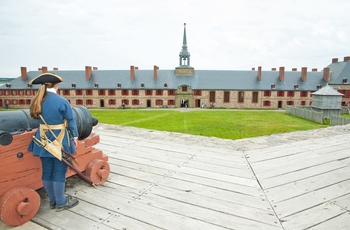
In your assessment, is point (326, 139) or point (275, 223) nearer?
point (275, 223)

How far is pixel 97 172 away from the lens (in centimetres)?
353

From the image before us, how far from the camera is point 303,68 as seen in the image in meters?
45.4

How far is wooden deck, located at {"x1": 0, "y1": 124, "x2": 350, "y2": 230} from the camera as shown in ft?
8.43

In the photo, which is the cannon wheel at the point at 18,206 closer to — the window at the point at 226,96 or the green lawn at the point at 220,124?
the green lawn at the point at 220,124

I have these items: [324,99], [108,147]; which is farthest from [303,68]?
[108,147]

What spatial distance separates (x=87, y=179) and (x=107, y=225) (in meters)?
1.06

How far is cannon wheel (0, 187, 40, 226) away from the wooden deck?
0.27ft

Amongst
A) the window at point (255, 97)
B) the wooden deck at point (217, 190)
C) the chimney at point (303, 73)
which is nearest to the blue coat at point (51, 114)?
the wooden deck at point (217, 190)

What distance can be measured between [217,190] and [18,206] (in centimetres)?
239

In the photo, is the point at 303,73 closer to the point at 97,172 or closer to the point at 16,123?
the point at 97,172

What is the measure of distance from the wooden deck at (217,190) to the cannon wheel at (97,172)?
4.8 inches

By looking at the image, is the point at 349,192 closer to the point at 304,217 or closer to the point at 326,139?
the point at 304,217

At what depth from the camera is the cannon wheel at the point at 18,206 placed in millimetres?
2477

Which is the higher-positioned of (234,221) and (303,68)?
(303,68)
